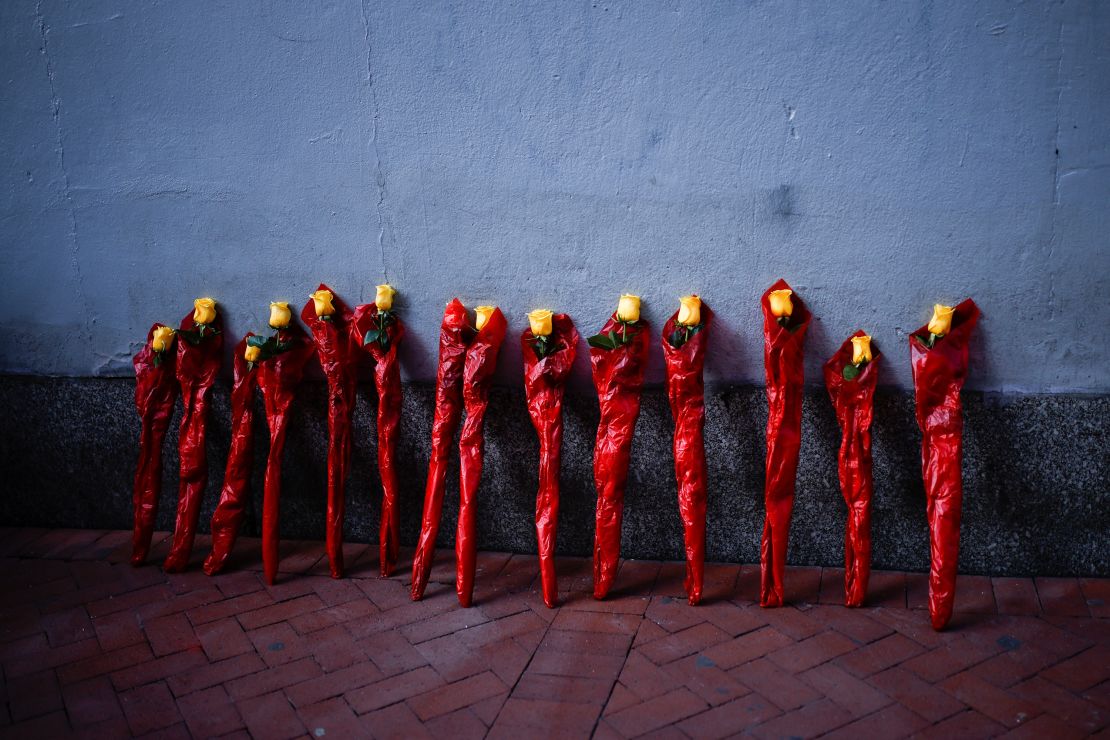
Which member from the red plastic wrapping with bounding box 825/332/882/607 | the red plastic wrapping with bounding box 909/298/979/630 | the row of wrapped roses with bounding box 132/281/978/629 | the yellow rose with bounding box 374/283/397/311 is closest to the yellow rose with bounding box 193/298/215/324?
the row of wrapped roses with bounding box 132/281/978/629

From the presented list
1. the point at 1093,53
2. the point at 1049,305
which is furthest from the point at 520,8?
Answer: the point at 1049,305

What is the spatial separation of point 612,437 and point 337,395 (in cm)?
112

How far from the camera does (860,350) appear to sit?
3.29 m

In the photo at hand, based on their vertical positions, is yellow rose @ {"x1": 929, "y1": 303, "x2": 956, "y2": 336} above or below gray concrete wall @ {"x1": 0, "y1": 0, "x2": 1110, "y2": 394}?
below

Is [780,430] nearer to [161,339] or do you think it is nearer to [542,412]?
[542,412]

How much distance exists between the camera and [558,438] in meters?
3.54

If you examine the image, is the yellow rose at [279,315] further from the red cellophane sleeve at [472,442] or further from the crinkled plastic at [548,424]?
the crinkled plastic at [548,424]

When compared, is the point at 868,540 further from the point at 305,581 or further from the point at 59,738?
the point at 59,738

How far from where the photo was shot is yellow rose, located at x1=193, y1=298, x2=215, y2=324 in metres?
3.87

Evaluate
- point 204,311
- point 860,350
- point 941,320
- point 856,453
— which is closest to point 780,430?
point 856,453

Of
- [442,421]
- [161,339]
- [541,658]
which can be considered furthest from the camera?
[161,339]

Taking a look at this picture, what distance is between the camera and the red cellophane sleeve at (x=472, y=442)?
138 inches

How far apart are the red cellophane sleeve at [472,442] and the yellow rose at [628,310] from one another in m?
0.50

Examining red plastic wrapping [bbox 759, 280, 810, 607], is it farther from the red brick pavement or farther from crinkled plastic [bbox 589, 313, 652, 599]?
crinkled plastic [bbox 589, 313, 652, 599]
